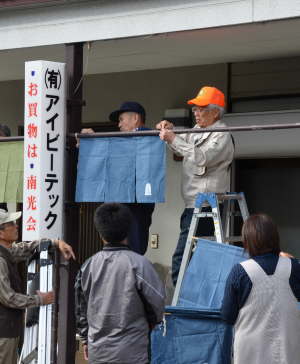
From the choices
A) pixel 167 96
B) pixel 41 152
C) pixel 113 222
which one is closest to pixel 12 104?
pixel 167 96

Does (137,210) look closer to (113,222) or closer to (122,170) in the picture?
(122,170)

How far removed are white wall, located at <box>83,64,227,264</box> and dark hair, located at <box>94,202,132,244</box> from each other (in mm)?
3923

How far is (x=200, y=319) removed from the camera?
14.1ft

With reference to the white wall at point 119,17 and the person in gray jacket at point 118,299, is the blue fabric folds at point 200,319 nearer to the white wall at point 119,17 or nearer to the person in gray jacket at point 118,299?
the person in gray jacket at point 118,299

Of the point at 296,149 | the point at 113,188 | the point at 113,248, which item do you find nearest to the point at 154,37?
the point at 113,188

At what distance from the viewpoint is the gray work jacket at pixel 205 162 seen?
5.05 metres

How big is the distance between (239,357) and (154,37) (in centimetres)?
321

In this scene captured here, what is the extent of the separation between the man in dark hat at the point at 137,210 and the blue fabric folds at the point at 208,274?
78 centimetres

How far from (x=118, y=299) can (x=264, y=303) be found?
945 mm

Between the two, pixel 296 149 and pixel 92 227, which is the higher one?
pixel 296 149

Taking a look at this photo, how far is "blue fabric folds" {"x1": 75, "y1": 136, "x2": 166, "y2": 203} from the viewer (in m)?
5.05

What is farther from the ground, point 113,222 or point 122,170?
point 122,170

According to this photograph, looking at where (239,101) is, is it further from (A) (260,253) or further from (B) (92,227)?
(A) (260,253)

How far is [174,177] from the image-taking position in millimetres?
7707
